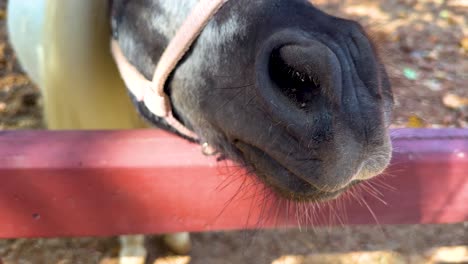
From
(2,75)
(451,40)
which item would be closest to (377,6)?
(451,40)

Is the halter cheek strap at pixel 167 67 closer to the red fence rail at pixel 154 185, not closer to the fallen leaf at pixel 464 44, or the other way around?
the red fence rail at pixel 154 185

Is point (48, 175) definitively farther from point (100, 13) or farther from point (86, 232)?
point (100, 13)

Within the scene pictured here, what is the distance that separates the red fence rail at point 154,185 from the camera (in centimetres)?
99

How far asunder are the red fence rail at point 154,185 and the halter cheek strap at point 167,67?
3.7 inches

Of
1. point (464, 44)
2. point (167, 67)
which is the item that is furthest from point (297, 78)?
point (464, 44)

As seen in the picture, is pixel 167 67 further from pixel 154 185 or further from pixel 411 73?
pixel 411 73

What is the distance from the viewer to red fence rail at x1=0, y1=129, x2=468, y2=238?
99cm

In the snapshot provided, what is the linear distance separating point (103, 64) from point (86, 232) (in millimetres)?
610

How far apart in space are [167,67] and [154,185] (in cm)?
25

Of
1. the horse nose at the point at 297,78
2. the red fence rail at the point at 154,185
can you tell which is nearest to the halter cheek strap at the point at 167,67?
the red fence rail at the point at 154,185

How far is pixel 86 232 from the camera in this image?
1087mm

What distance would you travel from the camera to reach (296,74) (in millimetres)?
769

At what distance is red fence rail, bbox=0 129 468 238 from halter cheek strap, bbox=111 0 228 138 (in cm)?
9

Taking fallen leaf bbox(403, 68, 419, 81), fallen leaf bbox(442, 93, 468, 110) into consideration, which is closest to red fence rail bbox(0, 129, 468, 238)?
fallen leaf bbox(442, 93, 468, 110)
